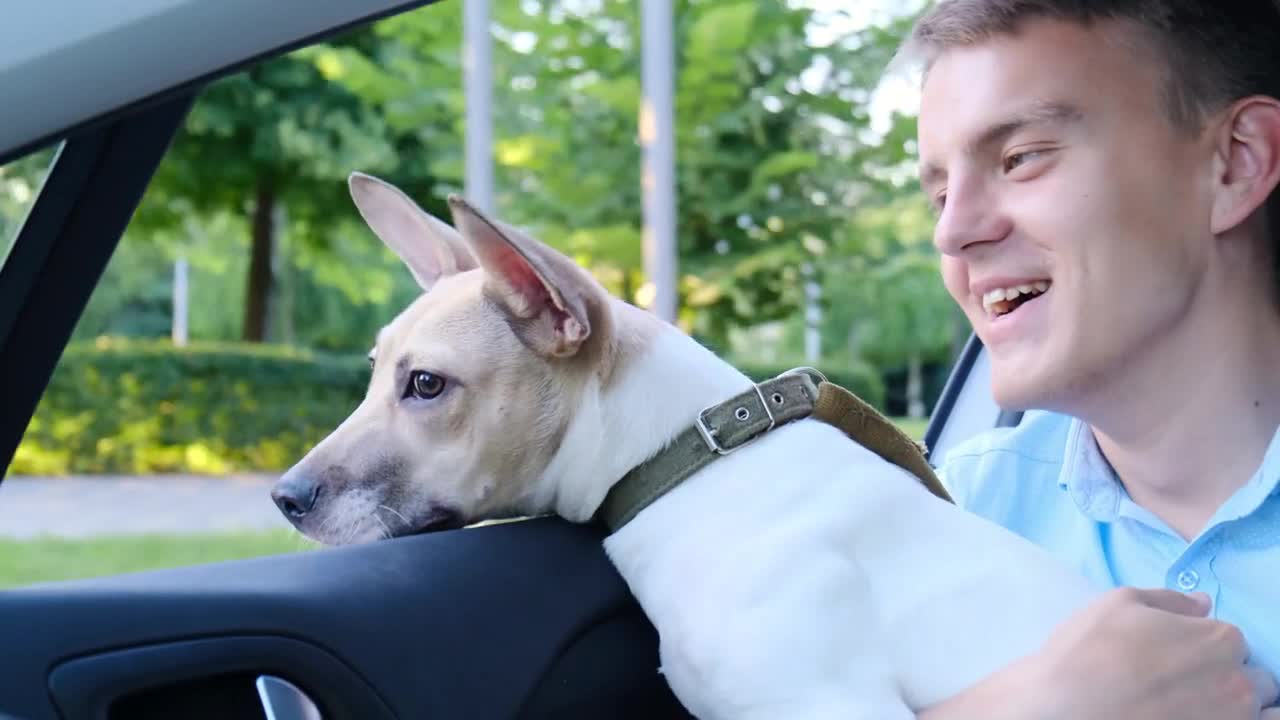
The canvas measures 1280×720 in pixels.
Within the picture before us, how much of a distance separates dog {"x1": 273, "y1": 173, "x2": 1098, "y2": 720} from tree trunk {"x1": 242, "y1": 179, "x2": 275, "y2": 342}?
10.7 meters

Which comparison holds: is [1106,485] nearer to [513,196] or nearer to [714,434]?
[714,434]

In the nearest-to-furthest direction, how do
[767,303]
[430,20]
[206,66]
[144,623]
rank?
[206,66]
[144,623]
[430,20]
[767,303]

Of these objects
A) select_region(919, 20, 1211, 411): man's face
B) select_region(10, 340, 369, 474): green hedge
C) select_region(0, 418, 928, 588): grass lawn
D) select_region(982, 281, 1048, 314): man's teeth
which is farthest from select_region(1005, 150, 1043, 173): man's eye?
select_region(10, 340, 369, 474): green hedge

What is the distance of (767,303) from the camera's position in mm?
10383

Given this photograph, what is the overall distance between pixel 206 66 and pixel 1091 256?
1084mm

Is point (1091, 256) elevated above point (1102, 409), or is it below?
above

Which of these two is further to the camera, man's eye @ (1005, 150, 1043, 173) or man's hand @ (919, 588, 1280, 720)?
man's eye @ (1005, 150, 1043, 173)

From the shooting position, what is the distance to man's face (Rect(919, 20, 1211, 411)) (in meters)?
1.60

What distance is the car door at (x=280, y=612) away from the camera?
1.19 metres

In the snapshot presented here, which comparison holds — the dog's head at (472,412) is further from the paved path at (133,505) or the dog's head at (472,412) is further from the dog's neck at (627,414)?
the paved path at (133,505)

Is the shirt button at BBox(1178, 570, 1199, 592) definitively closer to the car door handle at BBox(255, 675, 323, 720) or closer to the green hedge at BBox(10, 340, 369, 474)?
the car door handle at BBox(255, 675, 323, 720)

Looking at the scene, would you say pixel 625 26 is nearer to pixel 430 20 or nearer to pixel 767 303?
pixel 430 20

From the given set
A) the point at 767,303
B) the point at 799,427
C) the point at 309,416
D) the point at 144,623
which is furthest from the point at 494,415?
the point at 309,416

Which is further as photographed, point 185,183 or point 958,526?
point 185,183
